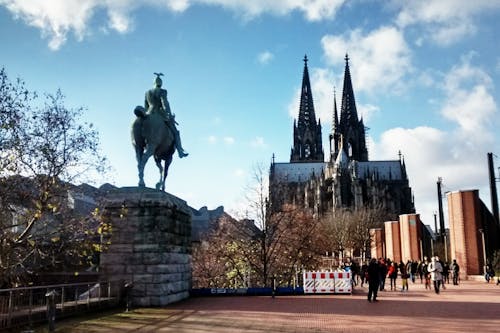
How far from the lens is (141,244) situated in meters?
15.3

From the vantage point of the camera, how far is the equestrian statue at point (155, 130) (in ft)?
53.6

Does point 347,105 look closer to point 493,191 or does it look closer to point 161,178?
point 493,191

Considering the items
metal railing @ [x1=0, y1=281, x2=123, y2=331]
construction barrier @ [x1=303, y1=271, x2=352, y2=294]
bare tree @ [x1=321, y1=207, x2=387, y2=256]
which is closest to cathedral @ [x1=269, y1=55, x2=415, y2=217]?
bare tree @ [x1=321, y1=207, x2=387, y2=256]

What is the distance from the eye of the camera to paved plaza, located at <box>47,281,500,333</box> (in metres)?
10.5

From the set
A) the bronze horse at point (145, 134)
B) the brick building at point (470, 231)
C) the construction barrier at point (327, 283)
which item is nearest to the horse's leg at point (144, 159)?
the bronze horse at point (145, 134)

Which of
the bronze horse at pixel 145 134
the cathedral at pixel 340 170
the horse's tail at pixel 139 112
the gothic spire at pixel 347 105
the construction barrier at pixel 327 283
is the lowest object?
the construction barrier at pixel 327 283

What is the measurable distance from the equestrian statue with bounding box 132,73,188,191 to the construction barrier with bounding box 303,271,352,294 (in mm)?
7569

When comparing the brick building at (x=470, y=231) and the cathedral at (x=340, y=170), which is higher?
Result: the cathedral at (x=340, y=170)

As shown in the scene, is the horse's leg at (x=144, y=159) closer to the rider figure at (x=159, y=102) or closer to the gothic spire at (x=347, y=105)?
the rider figure at (x=159, y=102)

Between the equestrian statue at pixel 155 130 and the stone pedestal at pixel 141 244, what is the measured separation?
93 cm

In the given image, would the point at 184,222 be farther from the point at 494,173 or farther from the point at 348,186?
the point at 348,186

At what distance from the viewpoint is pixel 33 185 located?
15664 mm

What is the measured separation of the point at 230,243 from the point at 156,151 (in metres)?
17.7

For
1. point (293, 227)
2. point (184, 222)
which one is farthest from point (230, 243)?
point (184, 222)
